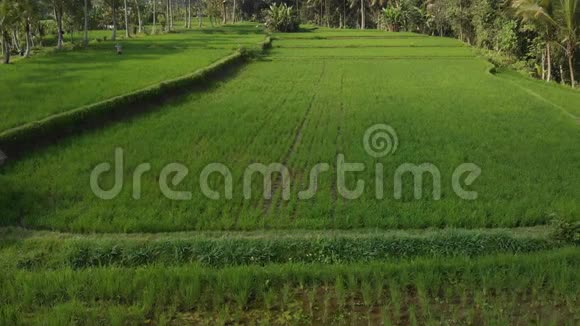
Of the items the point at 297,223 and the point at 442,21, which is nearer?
the point at 297,223

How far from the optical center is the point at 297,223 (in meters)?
6.81

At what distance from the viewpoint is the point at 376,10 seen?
185ft

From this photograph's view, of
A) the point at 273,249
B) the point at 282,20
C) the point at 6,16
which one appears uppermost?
the point at 282,20

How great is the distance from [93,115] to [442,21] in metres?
36.9

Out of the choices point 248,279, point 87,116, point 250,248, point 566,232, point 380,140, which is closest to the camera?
point 248,279

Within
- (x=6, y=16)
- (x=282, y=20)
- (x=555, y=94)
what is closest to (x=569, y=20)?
(x=555, y=94)

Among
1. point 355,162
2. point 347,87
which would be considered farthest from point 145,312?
point 347,87

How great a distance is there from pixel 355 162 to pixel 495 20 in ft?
86.1

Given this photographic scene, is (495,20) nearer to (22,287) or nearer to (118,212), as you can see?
(118,212)

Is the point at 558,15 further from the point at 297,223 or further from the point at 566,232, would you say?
the point at 297,223

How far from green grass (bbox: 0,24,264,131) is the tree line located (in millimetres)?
2138

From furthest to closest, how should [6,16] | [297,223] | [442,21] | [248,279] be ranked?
[442,21] → [6,16] → [297,223] → [248,279]

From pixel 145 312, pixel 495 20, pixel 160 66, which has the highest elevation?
pixel 495 20

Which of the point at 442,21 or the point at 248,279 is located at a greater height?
the point at 442,21
